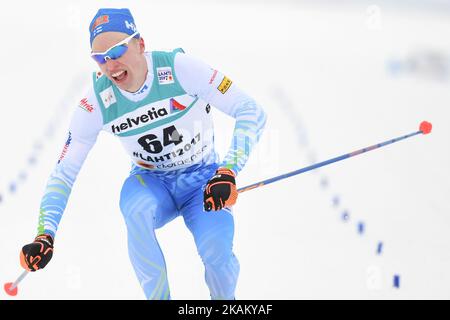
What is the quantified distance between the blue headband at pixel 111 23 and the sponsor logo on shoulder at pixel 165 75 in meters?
0.20

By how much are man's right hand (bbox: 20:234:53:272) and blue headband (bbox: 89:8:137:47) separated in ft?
2.69

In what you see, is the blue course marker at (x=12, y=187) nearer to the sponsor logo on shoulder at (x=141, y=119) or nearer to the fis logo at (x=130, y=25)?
the sponsor logo on shoulder at (x=141, y=119)

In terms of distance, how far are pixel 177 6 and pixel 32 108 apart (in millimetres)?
4949

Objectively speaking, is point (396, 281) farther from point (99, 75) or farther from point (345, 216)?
point (99, 75)

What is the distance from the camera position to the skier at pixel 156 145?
9.00ft

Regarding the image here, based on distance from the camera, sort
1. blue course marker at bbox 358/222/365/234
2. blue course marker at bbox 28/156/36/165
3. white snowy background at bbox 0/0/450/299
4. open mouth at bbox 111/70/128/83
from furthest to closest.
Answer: blue course marker at bbox 28/156/36/165
blue course marker at bbox 358/222/365/234
white snowy background at bbox 0/0/450/299
open mouth at bbox 111/70/128/83

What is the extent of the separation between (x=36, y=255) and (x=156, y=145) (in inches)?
26.1

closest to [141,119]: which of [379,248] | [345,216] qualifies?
[379,248]

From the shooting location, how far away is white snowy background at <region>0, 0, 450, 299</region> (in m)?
3.72

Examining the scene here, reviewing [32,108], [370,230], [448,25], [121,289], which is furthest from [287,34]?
[121,289]

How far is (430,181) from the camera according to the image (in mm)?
5156

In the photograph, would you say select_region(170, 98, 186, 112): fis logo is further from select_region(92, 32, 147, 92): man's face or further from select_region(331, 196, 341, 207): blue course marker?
select_region(331, 196, 341, 207): blue course marker

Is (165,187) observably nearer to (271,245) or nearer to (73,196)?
(271,245)

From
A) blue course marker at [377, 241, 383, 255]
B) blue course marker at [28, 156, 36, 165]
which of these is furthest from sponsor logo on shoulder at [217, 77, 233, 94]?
blue course marker at [28, 156, 36, 165]
